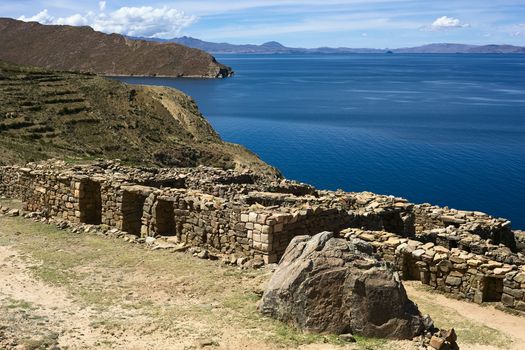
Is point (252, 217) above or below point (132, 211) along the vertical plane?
above

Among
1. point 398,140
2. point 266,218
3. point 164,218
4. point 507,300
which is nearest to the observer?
point 507,300

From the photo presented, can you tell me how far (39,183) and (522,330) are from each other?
17610 millimetres

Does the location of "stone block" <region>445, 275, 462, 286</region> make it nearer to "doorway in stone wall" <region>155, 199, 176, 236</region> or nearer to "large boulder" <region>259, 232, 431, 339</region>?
"large boulder" <region>259, 232, 431, 339</region>

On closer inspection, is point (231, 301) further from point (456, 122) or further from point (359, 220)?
point (456, 122)

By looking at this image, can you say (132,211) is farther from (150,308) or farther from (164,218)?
(150,308)

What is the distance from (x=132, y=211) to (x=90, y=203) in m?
2.06

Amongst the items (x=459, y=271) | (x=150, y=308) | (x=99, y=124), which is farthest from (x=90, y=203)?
(x=99, y=124)

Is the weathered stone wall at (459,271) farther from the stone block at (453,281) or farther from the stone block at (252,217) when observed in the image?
the stone block at (252,217)

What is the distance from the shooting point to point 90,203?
68.8ft

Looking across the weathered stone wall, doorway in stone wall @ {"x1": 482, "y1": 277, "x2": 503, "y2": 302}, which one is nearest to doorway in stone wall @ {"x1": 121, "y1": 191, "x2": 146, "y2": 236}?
the weathered stone wall

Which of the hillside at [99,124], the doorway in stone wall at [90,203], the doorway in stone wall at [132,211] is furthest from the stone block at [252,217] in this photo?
the hillside at [99,124]

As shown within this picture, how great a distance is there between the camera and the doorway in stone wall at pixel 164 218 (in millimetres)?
18922

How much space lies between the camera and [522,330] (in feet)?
42.0

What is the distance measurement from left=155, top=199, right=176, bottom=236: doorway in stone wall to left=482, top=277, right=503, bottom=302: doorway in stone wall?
10.0 meters
